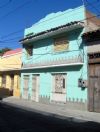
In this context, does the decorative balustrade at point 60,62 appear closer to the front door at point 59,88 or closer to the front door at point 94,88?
the front door at point 59,88

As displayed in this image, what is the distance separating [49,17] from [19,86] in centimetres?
870

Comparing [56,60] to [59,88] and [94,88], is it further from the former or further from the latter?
[94,88]

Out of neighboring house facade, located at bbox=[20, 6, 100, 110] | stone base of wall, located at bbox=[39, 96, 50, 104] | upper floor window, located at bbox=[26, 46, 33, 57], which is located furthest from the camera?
upper floor window, located at bbox=[26, 46, 33, 57]

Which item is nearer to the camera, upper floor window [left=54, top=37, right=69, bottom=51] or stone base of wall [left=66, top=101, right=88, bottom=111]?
stone base of wall [left=66, top=101, right=88, bottom=111]

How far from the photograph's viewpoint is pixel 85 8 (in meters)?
19.6

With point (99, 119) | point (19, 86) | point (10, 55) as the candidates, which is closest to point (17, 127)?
point (99, 119)

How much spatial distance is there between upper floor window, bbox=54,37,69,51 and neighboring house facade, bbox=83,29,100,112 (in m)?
2.64

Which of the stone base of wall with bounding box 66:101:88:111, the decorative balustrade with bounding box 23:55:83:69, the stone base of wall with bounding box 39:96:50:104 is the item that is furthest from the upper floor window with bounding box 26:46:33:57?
the stone base of wall with bounding box 66:101:88:111

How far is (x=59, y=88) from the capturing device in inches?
839

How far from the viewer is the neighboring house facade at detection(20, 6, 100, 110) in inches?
752

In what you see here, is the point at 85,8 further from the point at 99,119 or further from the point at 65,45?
the point at 99,119

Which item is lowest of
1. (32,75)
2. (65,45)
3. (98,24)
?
(32,75)

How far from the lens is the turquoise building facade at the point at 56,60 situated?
19.1 metres

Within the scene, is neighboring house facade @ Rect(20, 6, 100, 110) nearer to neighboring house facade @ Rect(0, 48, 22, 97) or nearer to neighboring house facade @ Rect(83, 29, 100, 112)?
neighboring house facade @ Rect(83, 29, 100, 112)
